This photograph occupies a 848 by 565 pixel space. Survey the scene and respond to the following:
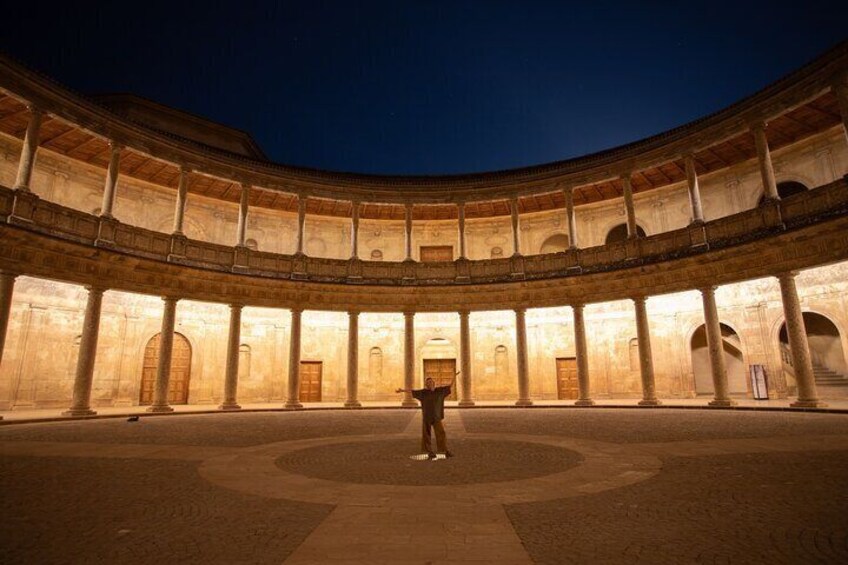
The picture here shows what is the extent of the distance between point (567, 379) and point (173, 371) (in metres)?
18.9

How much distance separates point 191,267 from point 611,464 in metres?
16.8

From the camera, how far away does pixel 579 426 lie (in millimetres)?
12047

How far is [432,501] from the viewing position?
4.80m

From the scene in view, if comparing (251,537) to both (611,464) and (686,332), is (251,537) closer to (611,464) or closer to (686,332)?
(611,464)

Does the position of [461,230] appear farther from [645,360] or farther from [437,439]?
[437,439]

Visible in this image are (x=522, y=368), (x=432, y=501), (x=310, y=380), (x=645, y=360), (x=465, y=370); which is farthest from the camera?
(x=310, y=380)

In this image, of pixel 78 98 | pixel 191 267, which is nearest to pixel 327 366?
pixel 191 267

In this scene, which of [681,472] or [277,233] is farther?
[277,233]

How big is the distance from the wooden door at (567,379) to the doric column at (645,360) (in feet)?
18.0

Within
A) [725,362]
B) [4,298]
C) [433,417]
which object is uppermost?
[4,298]

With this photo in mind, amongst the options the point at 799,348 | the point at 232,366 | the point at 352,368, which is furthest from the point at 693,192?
the point at 232,366

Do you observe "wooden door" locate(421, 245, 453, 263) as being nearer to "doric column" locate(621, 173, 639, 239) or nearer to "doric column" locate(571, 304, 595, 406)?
"doric column" locate(571, 304, 595, 406)

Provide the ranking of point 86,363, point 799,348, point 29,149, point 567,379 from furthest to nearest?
point 567,379 < point 86,363 < point 29,149 < point 799,348

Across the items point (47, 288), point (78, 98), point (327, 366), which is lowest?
point (327, 366)
